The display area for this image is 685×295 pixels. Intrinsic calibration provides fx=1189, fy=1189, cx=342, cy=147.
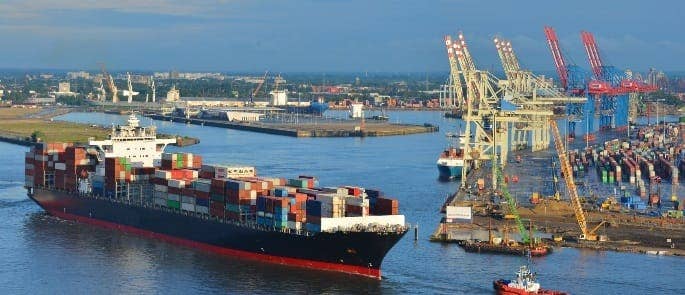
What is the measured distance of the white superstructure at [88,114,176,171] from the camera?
30000mm

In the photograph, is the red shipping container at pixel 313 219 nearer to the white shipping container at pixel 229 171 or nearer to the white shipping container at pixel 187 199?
the white shipping container at pixel 187 199

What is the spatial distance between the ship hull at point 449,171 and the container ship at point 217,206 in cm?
1194

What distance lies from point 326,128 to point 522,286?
4828cm

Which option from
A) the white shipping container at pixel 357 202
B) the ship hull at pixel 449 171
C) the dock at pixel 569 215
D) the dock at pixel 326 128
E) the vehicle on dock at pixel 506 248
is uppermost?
the white shipping container at pixel 357 202

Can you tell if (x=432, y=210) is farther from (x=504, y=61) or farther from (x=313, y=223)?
(x=504, y=61)

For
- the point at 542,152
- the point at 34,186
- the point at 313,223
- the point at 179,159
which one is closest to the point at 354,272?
the point at 313,223

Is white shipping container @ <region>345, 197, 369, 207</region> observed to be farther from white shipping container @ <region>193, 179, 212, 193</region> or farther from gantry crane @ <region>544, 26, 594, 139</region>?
gantry crane @ <region>544, 26, 594, 139</region>

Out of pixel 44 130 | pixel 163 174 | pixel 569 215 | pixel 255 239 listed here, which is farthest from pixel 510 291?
pixel 44 130

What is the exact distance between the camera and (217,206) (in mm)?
23438

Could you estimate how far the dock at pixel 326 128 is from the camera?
63.6m

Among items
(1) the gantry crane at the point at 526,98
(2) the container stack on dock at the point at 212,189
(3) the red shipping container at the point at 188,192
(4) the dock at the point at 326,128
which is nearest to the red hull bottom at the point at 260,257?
(2) the container stack on dock at the point at 212,189

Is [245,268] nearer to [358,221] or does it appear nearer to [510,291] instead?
[358,221]

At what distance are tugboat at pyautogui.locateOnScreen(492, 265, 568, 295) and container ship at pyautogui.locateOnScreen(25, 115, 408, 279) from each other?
2.40 m

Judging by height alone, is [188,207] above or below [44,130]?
below
